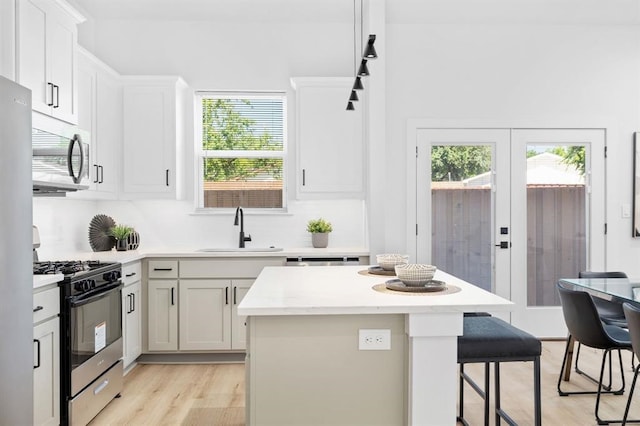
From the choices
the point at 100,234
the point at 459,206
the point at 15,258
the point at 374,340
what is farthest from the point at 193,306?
the point at 459,206

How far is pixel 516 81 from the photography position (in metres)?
4.63

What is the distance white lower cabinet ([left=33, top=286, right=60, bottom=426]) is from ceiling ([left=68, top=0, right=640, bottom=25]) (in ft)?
9.62

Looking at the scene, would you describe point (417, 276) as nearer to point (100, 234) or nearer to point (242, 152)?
point (242, 152)

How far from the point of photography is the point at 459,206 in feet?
15.1

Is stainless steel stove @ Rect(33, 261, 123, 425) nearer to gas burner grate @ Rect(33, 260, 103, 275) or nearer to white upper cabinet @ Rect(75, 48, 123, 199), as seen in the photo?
gas burner grate @ Rect(33, 260, 103, 275)

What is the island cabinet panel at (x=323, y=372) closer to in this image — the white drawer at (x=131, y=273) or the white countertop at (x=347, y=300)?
the white countertop at (x=347, y=300)

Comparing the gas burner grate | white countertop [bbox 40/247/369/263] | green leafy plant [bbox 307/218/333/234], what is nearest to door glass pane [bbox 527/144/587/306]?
white countertop [bbox 40/247/369/263]

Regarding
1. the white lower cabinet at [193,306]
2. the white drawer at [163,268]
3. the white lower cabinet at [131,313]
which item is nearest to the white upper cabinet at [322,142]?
the white lower cabinet at [193,306]

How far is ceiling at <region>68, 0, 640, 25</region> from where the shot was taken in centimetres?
427

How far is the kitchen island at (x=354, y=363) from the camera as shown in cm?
195

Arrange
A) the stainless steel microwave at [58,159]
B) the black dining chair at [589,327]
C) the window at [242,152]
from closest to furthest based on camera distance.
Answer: the stainless steel microwave at [58,159] → the black dining chair at [589,327] → the window at [242,152]

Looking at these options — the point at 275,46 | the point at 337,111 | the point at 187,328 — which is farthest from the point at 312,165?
the point at 187,328

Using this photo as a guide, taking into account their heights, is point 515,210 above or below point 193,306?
above

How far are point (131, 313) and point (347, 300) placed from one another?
238 centimetres
